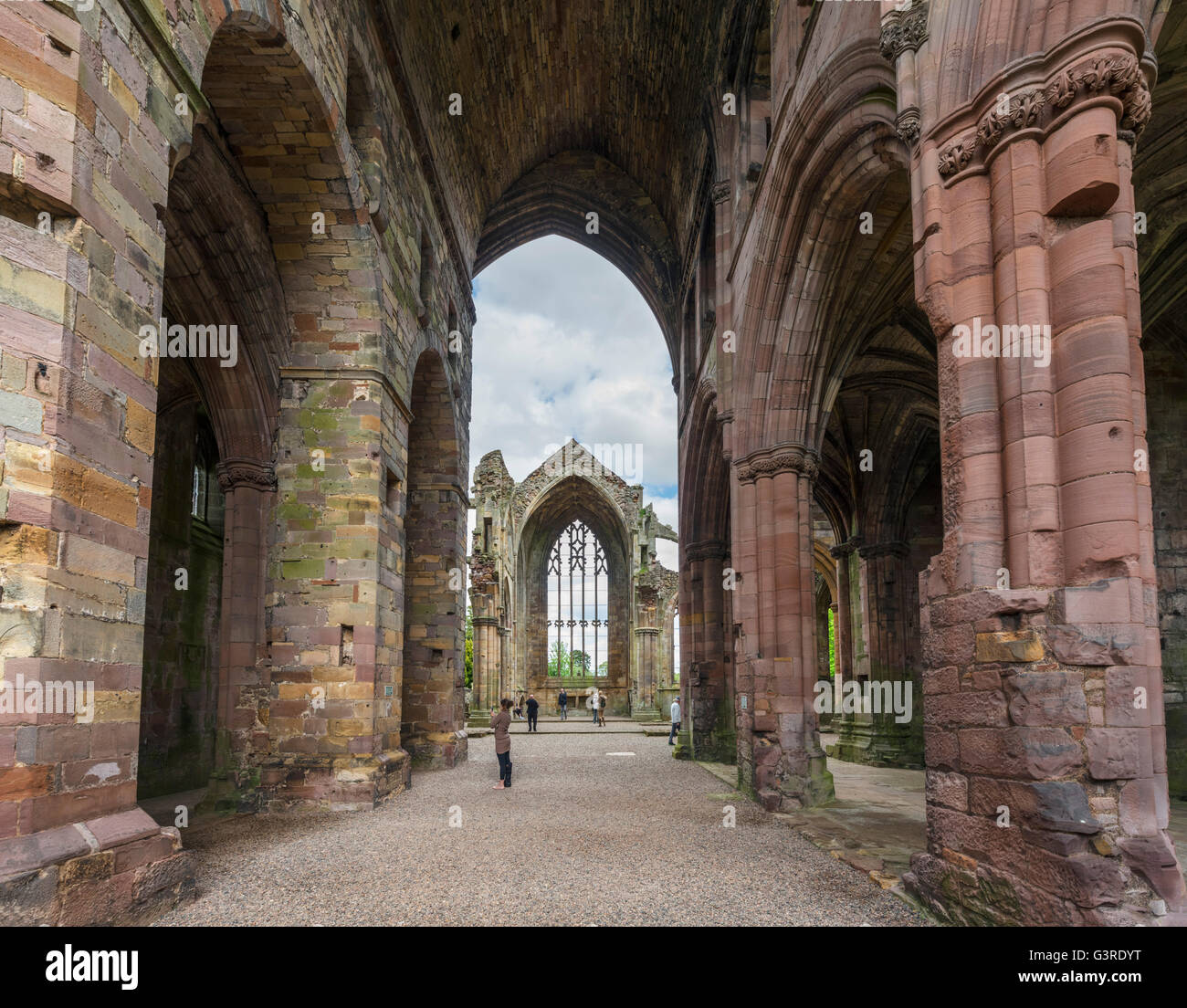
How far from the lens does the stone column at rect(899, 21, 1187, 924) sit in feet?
12.7

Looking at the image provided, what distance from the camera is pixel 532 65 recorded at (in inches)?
645

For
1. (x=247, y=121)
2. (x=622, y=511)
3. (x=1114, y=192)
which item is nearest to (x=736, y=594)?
(x=1114, y=192)

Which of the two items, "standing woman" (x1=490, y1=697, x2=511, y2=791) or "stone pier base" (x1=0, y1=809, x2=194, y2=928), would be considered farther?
"standing woman" (x1=490, y1=697, x2=511, y2=791)

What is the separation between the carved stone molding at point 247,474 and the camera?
32.8 ft

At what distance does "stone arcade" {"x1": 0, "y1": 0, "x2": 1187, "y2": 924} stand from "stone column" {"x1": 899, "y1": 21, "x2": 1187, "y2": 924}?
0.07ft

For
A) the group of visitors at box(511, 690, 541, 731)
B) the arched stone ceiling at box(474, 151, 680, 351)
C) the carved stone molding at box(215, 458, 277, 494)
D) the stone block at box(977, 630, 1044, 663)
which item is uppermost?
the arched stone ceiling at box(474, 151, 680, 351)

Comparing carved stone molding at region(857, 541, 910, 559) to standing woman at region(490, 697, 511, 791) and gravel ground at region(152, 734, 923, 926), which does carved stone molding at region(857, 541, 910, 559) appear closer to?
gravel ground at region(152, 734, 923, 926)

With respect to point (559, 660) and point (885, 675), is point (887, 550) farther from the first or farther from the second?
point (559, 660)

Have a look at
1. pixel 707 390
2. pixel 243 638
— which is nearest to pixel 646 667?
pixel 707 390

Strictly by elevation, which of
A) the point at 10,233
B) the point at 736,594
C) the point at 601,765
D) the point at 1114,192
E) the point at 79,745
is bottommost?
the point at 601,765

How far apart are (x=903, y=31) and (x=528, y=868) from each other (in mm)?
6650

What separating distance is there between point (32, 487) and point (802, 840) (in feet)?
21.7

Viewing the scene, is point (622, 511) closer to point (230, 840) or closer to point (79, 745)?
point (230, 840)

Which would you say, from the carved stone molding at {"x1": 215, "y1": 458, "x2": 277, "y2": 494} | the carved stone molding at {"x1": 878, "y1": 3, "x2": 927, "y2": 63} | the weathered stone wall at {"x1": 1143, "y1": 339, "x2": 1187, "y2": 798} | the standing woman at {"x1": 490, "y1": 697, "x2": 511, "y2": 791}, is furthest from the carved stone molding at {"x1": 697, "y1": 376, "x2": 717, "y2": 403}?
the carved stone molding at {"x1": 878, "y1": 3, "x2": 927, "y2": 63}
